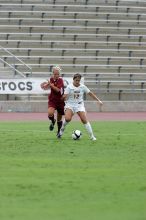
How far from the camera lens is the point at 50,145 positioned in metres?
16.8

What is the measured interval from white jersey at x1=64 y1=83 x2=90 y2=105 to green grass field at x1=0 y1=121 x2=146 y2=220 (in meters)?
1.01

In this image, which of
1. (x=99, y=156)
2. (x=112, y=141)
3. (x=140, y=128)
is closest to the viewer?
(x=99, y=156)

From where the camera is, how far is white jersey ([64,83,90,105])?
724 inches

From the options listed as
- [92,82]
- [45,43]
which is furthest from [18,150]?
[45,43]

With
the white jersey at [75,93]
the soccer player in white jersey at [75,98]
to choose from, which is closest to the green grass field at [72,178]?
the soccer player in white jersey at [75,98]

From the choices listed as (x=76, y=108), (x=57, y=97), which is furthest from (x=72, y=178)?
(x=57, y=97)

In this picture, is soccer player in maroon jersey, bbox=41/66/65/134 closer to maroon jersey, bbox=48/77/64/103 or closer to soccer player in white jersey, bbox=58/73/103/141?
maroon jersey, bbox=48/77/64/103

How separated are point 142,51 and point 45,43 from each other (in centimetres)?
566

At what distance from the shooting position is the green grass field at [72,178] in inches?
335

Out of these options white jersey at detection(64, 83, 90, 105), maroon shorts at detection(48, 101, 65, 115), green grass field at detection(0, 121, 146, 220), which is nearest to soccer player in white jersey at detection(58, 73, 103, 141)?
white jersey at detection(64, 83, 90, 105)

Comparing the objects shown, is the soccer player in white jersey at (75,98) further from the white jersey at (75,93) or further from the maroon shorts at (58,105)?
the maroon shorts at (58,105)

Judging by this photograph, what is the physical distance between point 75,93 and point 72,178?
7503mm

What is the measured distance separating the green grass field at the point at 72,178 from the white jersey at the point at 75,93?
1.01 meters

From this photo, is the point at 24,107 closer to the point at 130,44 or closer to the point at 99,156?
the point at 130,44
